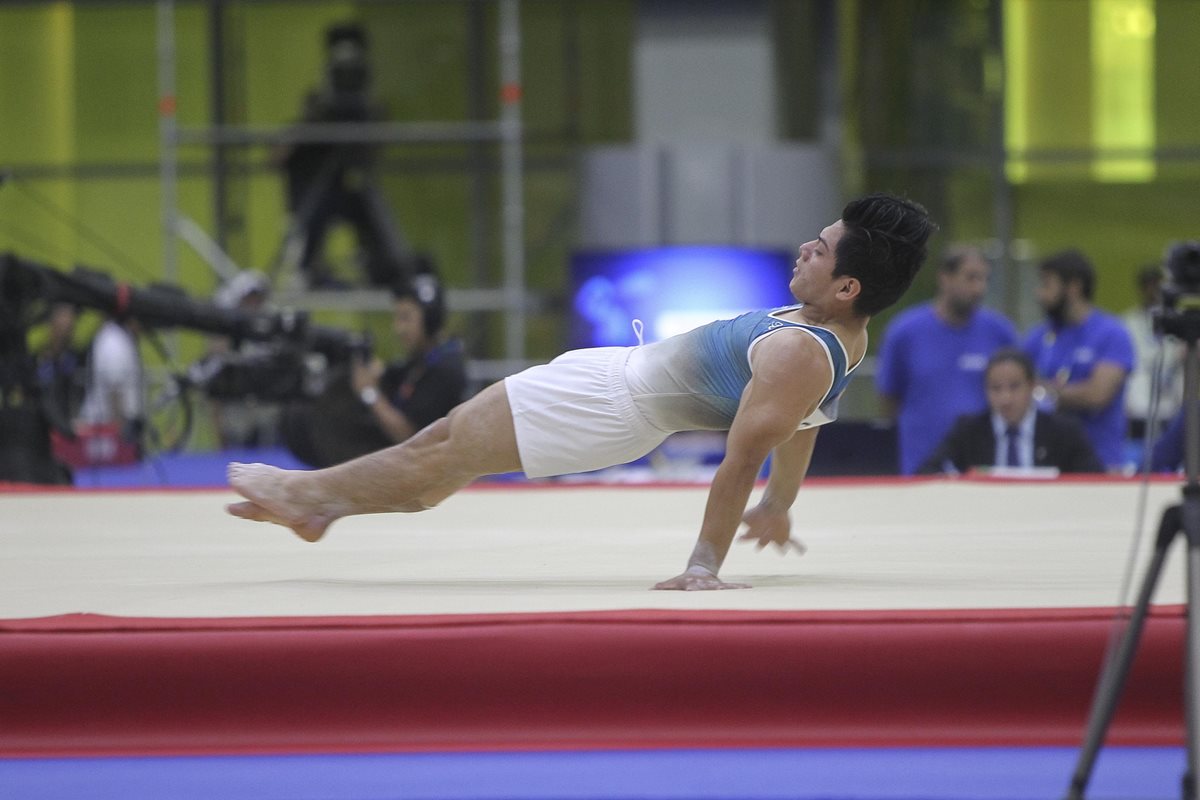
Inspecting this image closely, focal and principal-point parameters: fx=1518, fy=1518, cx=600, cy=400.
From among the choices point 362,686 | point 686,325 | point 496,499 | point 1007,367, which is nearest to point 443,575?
point 362,686

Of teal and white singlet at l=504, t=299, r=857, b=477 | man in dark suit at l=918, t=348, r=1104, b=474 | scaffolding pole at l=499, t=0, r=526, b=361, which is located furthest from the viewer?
scaffolding pole at l=499, t=0, r=526, b=361

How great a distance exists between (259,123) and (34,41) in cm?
216

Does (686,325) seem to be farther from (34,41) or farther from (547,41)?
(34,41)

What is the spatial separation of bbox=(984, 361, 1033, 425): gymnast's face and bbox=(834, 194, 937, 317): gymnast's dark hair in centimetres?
228

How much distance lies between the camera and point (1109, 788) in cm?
237

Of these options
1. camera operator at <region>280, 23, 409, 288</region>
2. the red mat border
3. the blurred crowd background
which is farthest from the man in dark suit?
camera operator at <region>280, 23, 409, 288</region>

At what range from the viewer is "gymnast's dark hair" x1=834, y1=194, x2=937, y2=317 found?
9.92 feet

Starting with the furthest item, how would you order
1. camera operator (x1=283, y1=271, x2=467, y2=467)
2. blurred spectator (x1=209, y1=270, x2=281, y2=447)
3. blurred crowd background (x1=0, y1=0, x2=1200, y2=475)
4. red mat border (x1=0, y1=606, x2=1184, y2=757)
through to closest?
blurred spectator (x1=209, y1=270, x2=281, y2=447), blurred crowd background (x1=0, y1=0, x2=1200, y2=475), camera operator (x1=283, y1=271, x2=467, y2=467), red mat border (x1=0, y1=606, x2=1184, y2=757)

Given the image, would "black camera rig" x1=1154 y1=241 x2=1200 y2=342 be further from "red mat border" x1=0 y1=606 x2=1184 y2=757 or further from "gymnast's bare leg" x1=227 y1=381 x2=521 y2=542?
"gymnast's bare leg" x1=227 y1=381 x2=521 y2=542

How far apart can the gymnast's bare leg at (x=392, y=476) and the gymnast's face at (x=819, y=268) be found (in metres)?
0.68

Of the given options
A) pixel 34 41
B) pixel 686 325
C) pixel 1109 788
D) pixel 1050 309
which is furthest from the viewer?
pixel 34 41

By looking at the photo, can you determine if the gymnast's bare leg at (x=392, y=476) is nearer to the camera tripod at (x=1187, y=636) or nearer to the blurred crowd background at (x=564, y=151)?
the camera tripod at (x=1187, y=636)

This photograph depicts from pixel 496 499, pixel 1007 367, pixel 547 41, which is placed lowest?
pixel 496 499

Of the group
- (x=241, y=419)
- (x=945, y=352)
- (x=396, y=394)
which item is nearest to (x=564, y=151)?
(x=241, y=419)
